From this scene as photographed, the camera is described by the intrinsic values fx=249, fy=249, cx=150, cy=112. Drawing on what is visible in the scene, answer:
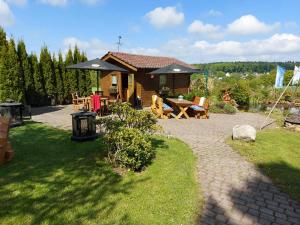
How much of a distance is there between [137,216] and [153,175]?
5.26 ft

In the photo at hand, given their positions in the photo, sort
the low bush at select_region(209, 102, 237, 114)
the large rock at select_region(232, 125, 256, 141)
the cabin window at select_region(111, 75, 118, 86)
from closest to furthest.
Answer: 1. the large rock at select_region(232, 125, 256, 141)
2. the low bush at select_region(209, 102, 237, 114)
3. the cabin window at select_region(111, 75, 118, 86)

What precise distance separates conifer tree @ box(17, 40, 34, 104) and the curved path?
1166 centimetres

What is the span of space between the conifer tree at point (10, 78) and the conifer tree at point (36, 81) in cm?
286

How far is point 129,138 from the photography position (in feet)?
18.7

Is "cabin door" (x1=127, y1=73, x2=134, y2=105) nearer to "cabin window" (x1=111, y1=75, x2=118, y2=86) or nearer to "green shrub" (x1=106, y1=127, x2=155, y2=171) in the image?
"cabin window" (x1=111, y1=75, x2=118, y2=86)

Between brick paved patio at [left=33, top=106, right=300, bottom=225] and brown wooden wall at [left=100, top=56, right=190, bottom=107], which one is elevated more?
brown wooden wall at [left=100, top=56, right=190, bottom=107]

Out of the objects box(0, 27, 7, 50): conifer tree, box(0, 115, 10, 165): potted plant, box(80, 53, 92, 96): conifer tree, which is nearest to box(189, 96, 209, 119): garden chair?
box(0, 115, 10, 165): potted plant

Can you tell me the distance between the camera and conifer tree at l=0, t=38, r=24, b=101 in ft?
40.9

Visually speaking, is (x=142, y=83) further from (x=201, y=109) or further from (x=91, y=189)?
(x=91, y=189)

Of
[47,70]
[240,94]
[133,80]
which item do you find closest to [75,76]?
[47,70]

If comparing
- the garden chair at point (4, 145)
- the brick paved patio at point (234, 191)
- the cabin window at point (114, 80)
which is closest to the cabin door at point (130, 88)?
the cabin window at point (114, 80)

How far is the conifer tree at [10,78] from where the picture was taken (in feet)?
40.9

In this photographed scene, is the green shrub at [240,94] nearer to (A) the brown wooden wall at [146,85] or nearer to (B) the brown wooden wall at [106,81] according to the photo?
(A) the brown wooden wall at [146,85]

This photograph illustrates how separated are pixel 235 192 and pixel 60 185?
134 inches
